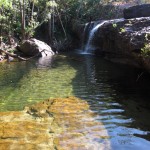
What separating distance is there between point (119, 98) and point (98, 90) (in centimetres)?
137

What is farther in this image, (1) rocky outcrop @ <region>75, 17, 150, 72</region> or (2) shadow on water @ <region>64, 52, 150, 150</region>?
(1) rocky outcrop @ <region>75, 17, 150, 72</region>

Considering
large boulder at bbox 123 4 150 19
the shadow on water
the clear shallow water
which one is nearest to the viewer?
the shadow on water

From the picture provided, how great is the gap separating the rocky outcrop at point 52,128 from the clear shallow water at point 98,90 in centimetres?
30

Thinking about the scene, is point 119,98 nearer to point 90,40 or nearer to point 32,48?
→ point 32,48

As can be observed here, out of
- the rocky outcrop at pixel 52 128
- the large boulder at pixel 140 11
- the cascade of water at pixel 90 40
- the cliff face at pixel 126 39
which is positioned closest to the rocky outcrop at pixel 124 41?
the cliff face at pixel 126 39

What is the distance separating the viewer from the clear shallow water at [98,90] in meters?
8.02

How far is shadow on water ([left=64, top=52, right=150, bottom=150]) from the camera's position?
25.1 ft

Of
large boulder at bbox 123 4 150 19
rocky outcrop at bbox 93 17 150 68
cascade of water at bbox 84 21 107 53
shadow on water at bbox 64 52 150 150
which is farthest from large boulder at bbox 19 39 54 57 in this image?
large boulder at bbox 123 4 150 19

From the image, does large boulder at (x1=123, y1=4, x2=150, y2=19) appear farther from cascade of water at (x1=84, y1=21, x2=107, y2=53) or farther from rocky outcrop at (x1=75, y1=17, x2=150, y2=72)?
cascade of water at (x1=84, y1=21, x2=107, y2=53)

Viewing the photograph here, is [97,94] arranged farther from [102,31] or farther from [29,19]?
[29,19]

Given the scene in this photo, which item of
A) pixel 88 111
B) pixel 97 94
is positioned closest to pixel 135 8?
pixel 97 94

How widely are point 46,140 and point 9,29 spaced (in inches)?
720

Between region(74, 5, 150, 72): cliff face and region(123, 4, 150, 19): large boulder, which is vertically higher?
region(123, 4, 150, 19): large boulder

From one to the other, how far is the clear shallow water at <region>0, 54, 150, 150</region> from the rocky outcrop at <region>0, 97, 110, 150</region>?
0.30m
